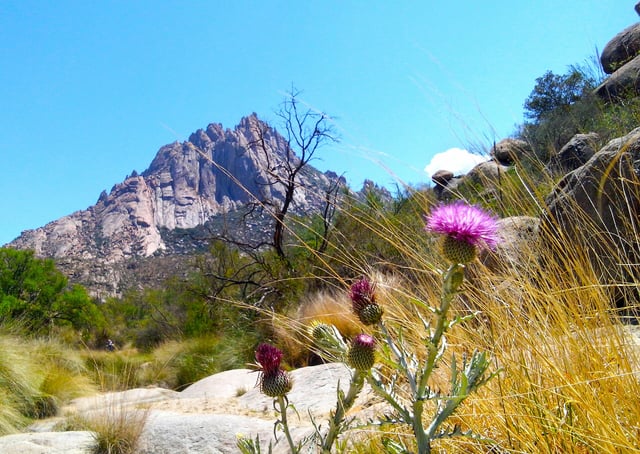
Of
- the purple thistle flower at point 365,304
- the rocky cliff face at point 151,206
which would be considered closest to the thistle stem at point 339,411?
the purple thistle flower at point 365,304

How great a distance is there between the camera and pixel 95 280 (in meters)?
50.7

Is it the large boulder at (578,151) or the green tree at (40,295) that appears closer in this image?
the large boulder at (578,151)

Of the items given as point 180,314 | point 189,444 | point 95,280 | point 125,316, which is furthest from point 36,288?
point 95,280

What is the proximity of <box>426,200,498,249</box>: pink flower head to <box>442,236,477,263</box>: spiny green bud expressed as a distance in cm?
1

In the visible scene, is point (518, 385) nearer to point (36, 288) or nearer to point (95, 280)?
point (36, 288)

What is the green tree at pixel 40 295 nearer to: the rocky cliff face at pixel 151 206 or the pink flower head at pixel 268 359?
the pink flower head at pixel 268 359

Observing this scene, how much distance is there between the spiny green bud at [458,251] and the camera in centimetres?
132

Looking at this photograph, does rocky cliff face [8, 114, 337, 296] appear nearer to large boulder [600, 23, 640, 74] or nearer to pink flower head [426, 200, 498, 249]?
large boulder [600, 23, 640, 74]

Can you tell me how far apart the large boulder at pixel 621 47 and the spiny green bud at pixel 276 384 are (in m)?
16.8

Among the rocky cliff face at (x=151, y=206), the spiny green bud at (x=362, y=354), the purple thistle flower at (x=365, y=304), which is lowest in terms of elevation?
the spiny green bud at (x=362, y=354)

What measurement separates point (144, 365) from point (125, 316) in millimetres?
17283

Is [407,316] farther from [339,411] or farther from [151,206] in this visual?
[151,206]

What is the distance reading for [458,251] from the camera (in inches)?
52.4

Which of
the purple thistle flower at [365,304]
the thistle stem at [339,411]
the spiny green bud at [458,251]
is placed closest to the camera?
the spiny green bud at [458,251]
